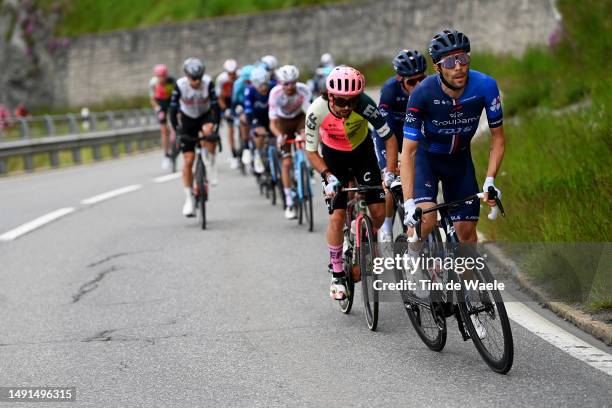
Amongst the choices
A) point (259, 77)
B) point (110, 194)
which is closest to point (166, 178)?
point (110, 194)

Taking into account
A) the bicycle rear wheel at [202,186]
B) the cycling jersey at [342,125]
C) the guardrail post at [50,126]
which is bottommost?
the guardrail post at [50,126]

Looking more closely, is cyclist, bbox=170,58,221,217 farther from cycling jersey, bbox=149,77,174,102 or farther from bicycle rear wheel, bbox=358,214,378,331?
cycling jersey, bbox=149,77,174,102

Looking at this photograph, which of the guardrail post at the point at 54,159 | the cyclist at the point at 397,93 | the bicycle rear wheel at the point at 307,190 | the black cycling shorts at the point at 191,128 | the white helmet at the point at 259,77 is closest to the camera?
the cyclist at the point at 397,93

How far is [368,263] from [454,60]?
196 centimetres

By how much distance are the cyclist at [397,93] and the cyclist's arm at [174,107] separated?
4.96 meters

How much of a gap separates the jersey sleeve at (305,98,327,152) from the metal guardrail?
18761 millimetres

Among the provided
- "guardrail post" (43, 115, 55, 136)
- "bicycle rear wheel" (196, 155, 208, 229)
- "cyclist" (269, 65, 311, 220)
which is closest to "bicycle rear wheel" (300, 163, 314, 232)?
"cyclist" (269, 65, 311, 220)

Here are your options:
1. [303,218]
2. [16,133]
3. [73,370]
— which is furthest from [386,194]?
[16,133]

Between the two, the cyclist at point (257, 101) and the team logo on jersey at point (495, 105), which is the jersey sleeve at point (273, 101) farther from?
the team logo on jersey at point (495, 105)

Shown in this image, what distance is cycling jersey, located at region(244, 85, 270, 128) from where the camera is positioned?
52.7ft

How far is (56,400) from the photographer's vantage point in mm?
6562

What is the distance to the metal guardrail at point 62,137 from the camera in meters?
27.5

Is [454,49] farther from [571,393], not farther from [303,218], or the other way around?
[303,218]

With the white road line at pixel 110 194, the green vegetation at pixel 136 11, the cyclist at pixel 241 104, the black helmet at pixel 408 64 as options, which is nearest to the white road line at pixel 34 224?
the white road line at pixel 110 194
